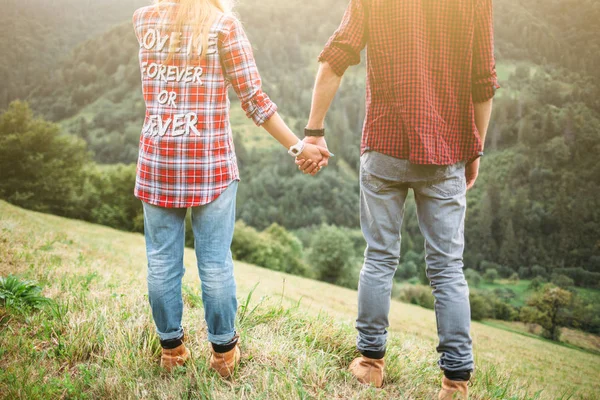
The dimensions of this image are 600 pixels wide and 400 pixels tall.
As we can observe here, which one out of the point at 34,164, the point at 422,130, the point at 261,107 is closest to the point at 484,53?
the point at 422,130

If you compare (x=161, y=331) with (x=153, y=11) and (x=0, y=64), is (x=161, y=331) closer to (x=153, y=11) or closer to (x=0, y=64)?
(x=153, y=11)

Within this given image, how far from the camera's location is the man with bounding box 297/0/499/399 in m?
1.97

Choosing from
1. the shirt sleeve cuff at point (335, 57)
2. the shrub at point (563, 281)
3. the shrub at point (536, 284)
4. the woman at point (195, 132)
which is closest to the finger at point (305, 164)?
the woman at point (195, 132)

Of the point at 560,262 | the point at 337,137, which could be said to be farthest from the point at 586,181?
the point at 337,137

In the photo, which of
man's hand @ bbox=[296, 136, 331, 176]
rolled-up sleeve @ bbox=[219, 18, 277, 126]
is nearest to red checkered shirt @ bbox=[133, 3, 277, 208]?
rolled-up sleeve @ bbox=[219, 18, 277, 126]

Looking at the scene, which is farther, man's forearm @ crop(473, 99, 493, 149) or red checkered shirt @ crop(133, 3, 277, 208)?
man's forearm @ crop(473, 99, 493, 149)

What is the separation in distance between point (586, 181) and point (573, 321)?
70283mm

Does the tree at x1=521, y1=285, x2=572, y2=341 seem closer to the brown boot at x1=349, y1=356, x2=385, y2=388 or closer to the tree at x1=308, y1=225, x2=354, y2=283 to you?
the tree at x1=308, y1=225, x2=354, y2=283

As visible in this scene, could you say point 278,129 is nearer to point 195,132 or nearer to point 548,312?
point 195,132

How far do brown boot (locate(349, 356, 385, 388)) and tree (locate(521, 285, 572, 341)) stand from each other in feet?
163

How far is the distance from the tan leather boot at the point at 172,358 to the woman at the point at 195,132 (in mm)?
259

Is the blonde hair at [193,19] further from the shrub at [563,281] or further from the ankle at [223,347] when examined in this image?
the shrub at [563,281]

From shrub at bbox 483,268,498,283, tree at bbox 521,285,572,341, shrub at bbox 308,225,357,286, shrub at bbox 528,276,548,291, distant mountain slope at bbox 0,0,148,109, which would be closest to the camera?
tree at bbox 521,285,572,341

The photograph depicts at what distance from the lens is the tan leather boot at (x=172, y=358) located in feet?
6.76
